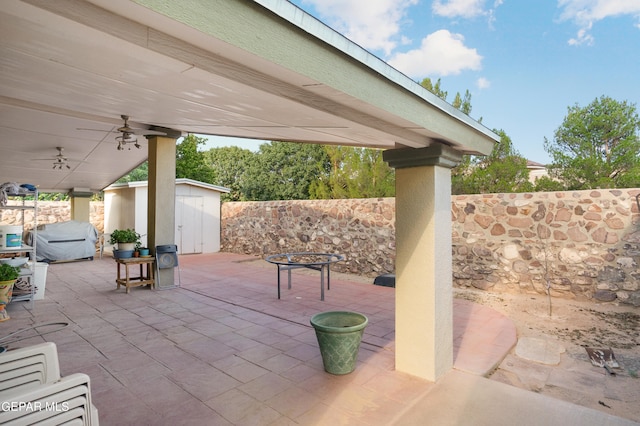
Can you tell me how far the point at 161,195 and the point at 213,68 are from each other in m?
5.21

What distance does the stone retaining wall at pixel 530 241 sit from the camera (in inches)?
193

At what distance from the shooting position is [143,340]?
3576mm

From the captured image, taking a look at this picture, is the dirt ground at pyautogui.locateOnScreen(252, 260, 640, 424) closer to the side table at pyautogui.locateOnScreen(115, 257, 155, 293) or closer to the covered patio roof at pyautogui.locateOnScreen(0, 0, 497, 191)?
the covered patio roof at pyautogui.locateOnScreen(0, 0, 497, 191)

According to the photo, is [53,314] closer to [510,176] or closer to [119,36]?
[119,36]

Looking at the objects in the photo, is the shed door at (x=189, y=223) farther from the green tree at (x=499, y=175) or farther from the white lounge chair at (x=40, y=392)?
the white lounge chair at (x=40, y=392)

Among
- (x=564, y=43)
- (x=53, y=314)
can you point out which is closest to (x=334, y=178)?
(x=53, y=314)

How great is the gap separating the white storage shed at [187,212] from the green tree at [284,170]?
8.47 metres

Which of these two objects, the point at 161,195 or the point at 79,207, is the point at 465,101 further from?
the point at 79,207

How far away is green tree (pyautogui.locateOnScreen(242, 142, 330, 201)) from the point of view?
66.4ft

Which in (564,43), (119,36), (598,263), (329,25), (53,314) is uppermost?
(564,43)

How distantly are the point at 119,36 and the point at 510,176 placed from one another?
32.4 ft

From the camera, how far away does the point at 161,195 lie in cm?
602

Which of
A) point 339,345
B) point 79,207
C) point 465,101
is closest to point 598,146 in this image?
point 465,101

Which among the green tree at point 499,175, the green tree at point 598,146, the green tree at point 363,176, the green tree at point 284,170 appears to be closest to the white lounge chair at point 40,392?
the green tree at point 499,175
